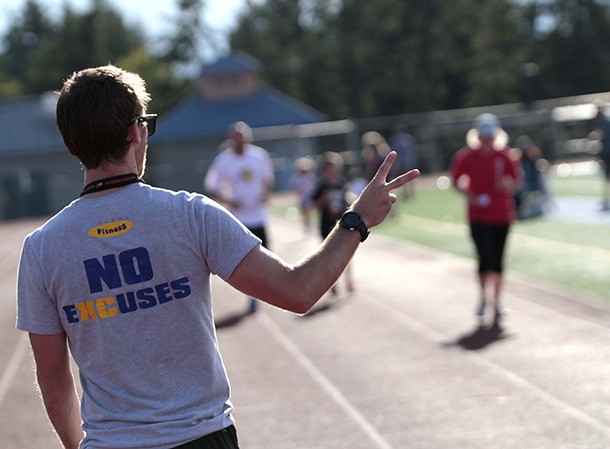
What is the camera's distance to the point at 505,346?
33.2 ft

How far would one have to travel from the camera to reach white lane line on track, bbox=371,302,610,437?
7.20 m

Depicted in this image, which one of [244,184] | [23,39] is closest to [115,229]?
[244,184]

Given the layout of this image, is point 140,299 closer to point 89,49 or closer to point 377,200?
point 377,200

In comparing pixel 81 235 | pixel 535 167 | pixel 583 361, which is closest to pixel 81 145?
pixel 81 235

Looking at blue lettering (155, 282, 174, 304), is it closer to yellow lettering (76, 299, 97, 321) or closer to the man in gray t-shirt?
the man in gray t-shirt

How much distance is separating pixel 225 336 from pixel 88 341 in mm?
9113

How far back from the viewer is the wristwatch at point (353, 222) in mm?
2982

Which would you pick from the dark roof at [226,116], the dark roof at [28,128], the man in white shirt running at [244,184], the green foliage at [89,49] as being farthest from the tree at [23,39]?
the man in white shirt running at [244,184]

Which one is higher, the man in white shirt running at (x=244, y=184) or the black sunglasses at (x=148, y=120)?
the black sunglasses at (x=148, y=120)

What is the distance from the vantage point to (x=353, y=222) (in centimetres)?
299

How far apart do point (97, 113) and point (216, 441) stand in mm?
896

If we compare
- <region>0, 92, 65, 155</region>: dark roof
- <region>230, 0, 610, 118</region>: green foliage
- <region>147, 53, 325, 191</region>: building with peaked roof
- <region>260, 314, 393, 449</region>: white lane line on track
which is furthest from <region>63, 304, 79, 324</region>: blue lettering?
<region>230, 0, 610, 118</region>: green foliage

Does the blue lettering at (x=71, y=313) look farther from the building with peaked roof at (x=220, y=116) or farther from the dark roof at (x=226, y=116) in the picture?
the dark roof at (x=226, y=116)

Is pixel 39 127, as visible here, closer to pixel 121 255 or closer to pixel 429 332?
pixel 429 332
